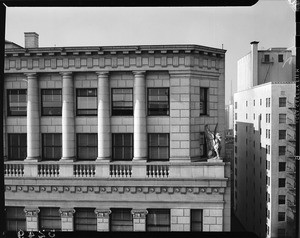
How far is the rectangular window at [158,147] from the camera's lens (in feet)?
28.2

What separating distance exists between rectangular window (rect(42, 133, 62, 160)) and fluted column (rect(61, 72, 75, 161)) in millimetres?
268

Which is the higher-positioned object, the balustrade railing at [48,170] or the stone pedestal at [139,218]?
the balustrade railing at [48,170]

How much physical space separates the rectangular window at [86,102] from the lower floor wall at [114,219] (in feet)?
10.4

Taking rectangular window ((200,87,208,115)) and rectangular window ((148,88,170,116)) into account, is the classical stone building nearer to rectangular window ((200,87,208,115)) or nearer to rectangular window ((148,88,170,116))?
rectangular window ((148,88,170,116))

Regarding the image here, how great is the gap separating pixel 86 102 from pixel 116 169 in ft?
8.04

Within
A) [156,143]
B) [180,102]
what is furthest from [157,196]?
[180,102]

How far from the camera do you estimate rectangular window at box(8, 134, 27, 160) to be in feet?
28.3

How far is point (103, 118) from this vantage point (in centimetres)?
852

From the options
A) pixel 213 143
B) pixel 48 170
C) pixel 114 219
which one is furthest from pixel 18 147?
pixel 213 143

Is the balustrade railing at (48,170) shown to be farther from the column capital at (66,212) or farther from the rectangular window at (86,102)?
the rectangular window at (86,102)

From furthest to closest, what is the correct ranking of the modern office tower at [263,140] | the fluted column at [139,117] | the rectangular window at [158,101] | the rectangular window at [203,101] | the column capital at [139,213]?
the rectangular window at [203,101]
the rectangular window at [158,101]
the fluted column at [139,117]
the column capital at [139,213]
the modern office tower at [263,140]

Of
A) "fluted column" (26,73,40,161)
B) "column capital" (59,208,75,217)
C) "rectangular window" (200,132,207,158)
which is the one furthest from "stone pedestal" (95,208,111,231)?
"rectangular window" (200,132,207,158)

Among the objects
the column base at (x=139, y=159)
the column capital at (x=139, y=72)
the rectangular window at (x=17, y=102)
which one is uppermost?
the column capital at (x=139, y=72)

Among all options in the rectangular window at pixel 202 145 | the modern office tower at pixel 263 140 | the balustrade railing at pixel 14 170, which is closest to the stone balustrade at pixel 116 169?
the balustrade railing at pixel 14 170
